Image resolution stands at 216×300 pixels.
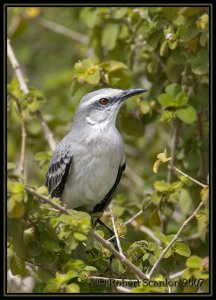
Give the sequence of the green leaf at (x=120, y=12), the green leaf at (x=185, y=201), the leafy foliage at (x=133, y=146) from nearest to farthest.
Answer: the leafy foliage at (x=133, y=146)
the green leaf at (x=185, y=201)
the green leaf at (x=120, y=12)

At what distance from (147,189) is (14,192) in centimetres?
356

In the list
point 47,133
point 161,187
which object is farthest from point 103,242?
point 47,133

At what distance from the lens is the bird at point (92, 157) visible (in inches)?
238

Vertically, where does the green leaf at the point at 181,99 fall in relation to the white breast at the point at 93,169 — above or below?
above

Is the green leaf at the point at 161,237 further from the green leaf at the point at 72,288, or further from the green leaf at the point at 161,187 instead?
the green leaf at the point at 72,288

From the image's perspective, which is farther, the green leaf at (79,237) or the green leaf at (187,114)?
the green leaf at (187,114)

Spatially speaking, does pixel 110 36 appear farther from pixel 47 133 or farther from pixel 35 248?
pixel 35 248

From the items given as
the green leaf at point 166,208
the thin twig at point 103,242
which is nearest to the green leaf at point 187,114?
the green leaf at point 166,208

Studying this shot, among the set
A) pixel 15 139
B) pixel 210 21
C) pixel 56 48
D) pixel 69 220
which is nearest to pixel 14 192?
pixel 69 220

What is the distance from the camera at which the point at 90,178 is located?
19.8 ft

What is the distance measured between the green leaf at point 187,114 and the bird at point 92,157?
0.41 m

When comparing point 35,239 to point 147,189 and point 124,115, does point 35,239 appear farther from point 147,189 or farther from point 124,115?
point 147,189

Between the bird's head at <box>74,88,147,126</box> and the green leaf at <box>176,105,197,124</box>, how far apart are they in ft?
1.75

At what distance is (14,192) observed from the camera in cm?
399
